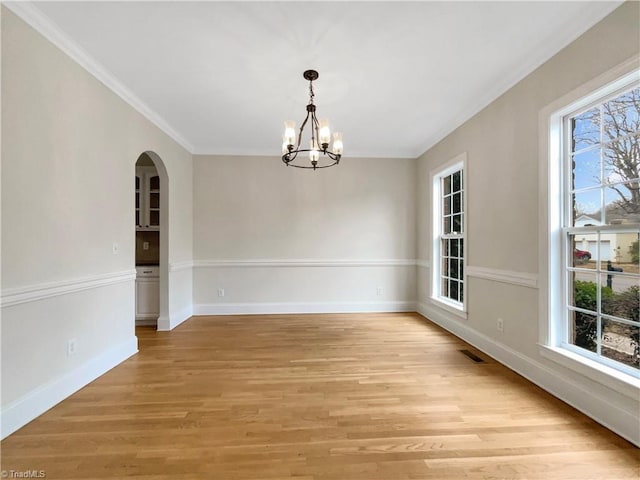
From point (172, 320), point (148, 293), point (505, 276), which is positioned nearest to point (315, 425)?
point (505, 276)

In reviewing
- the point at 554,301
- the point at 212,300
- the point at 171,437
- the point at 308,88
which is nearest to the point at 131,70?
the point at 308,88

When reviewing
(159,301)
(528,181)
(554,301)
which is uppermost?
(528,181)

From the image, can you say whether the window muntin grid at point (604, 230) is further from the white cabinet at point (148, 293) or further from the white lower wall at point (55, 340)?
the white cabinet at point (148, 293)

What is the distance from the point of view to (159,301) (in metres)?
4.16

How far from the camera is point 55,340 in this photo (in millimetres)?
2184

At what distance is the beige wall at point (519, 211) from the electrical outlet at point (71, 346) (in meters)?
3.72

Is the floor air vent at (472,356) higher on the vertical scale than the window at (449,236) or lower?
lower

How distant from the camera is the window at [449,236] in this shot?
3.92 m

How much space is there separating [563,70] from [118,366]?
14.8 feet

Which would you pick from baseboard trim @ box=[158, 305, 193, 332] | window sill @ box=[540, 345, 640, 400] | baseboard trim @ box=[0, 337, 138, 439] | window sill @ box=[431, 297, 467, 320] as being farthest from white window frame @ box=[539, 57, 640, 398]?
baseboard trim @ box=[158, 305, 193, 332]

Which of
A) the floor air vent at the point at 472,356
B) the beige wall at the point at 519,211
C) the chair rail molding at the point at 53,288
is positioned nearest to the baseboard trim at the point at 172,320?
the chair rail molding at the point at 53,288

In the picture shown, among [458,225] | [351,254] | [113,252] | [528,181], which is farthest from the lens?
[351,254]

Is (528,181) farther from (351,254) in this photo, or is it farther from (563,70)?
(351,254)

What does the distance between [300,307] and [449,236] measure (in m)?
2.55
